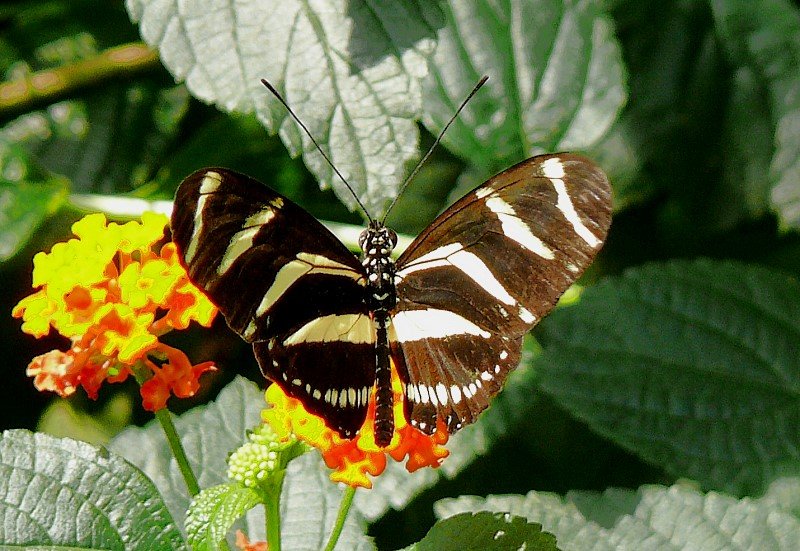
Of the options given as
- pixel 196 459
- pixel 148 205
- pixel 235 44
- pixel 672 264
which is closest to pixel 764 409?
pixel 672 264

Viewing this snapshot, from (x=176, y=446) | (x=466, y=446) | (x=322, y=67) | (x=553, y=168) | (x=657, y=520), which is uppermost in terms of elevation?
(x=322, y=67)

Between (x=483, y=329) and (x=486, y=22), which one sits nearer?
(x=483, y=329)

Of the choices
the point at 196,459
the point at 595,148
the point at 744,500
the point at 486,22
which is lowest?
the point at 744,500

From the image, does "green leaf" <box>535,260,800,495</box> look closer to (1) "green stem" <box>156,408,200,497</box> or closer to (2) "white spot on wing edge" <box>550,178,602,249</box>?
(2) "white spot on wing edge" <box>550,178,602,249</box>

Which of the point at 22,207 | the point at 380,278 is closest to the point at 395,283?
the point at 380,278

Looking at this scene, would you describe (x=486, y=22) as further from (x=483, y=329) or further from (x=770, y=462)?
(x=770, y=462)

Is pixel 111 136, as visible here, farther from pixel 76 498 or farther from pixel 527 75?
pixel 76 498
